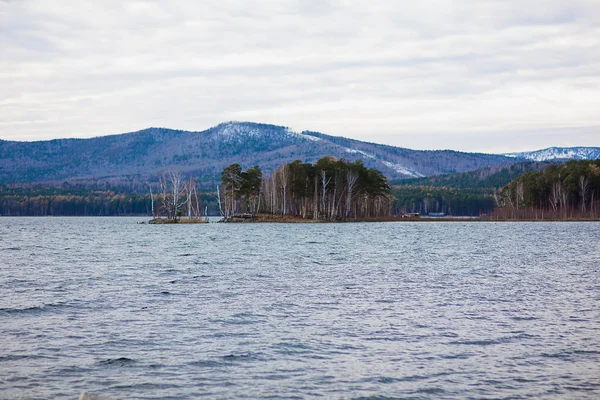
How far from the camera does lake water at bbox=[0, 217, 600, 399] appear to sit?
54.6ft

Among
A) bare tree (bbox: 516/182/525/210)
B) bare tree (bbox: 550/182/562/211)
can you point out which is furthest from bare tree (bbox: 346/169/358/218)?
bare tree (bbox: 550/182/562/211)

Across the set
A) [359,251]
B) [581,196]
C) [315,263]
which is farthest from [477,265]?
[581,196]

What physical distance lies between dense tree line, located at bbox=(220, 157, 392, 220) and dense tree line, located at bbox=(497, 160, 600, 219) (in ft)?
144

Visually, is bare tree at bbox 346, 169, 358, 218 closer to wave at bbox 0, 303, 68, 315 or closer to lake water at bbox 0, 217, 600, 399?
lake water at bbox 0, 217, 600, 399

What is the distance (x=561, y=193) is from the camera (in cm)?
17562

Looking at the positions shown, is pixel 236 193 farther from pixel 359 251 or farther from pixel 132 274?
pixel 132 274

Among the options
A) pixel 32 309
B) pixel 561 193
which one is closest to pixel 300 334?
pixel 32 309

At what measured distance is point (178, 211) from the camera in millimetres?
152250

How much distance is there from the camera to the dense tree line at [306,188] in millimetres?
150875

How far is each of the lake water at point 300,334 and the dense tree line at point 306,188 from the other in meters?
108

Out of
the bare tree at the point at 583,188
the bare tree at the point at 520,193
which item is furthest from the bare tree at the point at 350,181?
the bare tree at the point at 583,188

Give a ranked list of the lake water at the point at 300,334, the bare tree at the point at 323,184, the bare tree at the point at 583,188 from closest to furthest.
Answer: the lake water at the point at 300,334
the bare tree at the point at 323,184
the bare tree at the point at 583,188

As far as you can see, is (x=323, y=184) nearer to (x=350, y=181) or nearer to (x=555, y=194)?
(x=350, y=181)

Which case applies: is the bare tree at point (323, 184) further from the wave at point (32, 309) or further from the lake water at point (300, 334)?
the wave at point (32, 309)
